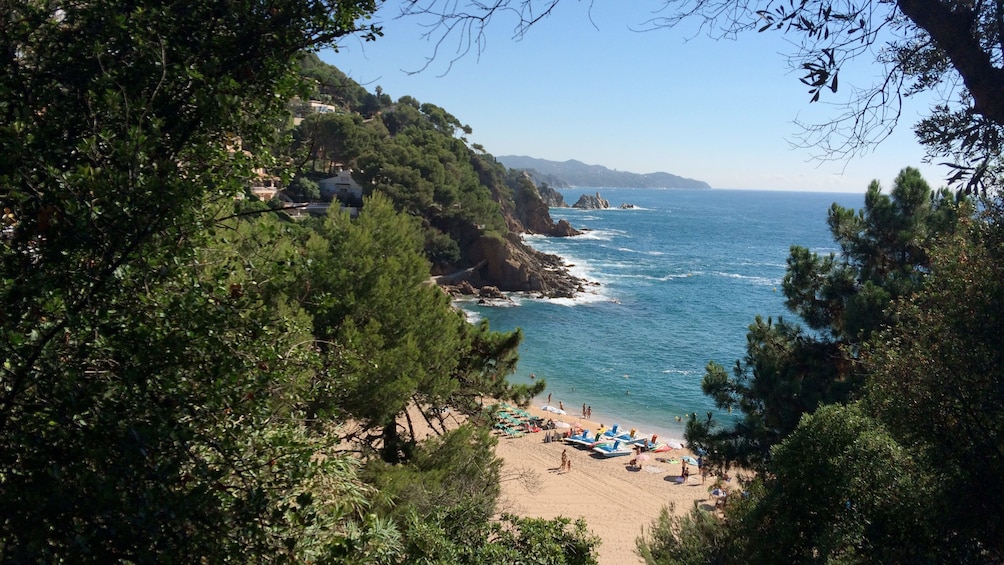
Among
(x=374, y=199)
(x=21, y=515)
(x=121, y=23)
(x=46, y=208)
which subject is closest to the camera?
(x=21, y=515)

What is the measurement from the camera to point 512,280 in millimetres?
43406

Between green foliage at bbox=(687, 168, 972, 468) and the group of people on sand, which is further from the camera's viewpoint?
the group of people on sand

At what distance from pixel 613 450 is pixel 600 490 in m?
3.10

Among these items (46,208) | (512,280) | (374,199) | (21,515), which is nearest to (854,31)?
(46,208)

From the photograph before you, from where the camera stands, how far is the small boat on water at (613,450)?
20797 millimetres

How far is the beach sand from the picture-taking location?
1500cm

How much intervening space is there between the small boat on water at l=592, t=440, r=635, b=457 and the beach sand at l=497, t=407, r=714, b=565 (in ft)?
0.68

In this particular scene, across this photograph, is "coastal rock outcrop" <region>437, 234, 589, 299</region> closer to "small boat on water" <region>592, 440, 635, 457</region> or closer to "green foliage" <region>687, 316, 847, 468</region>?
"small boat on water" <region>592, 440, 635, 457</region>

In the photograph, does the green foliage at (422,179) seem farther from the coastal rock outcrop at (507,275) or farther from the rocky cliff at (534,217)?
the rocky cliff at (534,217)

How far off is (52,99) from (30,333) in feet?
3.58

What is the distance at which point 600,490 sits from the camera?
18.0m

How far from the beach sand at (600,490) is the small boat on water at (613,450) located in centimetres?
21

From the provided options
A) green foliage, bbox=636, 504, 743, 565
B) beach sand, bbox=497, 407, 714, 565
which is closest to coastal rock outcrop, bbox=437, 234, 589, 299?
beach sand, bbox=497, 407, 714, 565

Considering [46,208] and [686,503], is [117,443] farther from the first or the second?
[686,503]
